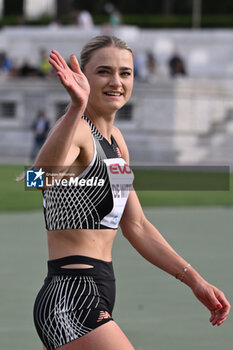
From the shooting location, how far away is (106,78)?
446cm

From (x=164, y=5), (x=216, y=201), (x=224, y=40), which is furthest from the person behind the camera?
(x=164, y=5)

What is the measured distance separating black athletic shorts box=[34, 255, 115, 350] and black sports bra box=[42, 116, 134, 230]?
0.18 metres

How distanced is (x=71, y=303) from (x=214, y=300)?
28.4 inches

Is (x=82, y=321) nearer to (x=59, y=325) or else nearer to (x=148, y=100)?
(x=59, y=325)

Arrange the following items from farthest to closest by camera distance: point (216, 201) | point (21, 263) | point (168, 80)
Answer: point (168, 80) → point (216, 201) → point (21, 263)

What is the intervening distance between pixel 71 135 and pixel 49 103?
102 feet

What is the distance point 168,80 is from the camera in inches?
1315

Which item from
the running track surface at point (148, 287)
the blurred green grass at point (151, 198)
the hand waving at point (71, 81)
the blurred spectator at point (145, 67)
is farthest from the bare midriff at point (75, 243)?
the blurred spectator at point (145, 67)

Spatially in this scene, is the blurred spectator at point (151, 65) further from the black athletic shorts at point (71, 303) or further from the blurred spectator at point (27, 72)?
the black athletic shorts at point (71, 303)

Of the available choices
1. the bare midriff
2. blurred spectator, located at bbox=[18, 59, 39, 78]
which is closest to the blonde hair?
the bare midriff

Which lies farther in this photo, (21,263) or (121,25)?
(121,25)

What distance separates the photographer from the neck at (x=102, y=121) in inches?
Answer: 177

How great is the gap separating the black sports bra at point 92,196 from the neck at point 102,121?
6 centimetres

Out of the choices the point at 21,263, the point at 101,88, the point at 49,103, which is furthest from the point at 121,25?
the point at 101,88
